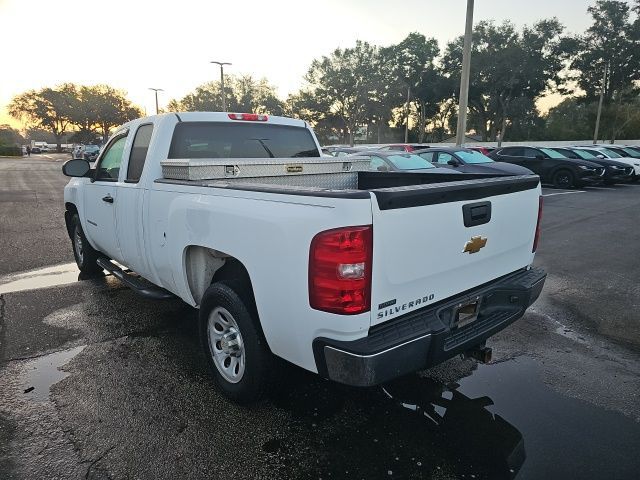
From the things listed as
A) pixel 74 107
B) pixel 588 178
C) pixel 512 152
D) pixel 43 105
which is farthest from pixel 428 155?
pixel 43 105

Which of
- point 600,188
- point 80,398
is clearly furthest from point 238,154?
point 600,188

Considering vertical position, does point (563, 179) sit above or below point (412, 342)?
below

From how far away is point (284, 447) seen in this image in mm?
2625

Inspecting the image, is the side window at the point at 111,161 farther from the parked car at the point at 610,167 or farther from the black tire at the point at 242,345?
the parked car at the point at 610,167

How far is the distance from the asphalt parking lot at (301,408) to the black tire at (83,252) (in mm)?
900

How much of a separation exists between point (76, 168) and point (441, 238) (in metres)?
4.07

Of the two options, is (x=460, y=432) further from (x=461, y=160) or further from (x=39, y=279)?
(x=461, y=160)

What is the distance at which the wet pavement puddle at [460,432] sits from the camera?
8.09 ft

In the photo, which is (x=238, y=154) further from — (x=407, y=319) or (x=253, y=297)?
(x=407, y=319)

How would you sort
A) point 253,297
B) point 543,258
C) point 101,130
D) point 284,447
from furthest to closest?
1. point 101,130
2. point 543,258
3. point 253,297
4. point 284,447

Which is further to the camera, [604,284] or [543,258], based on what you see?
[543,258]

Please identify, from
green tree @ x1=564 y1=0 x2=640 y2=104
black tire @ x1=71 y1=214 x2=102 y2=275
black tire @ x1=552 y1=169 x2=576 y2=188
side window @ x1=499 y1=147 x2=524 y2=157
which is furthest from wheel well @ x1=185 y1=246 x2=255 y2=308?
green tree @ x1=564 y1=0 x2=640 y2=104

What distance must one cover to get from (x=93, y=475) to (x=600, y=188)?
2044 centimetres

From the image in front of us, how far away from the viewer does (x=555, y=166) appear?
17.7 meters
